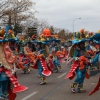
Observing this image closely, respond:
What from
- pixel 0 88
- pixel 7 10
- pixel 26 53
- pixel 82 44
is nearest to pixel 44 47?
pixel 82 44

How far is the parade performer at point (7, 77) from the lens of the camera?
650 centimetres

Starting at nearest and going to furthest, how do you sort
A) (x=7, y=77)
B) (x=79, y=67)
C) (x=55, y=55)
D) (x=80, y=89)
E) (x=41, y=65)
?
1. (x=7, y=77)
2. (x=79, y=67)
3. (x=80, y=89)
4. (x=41, y=65)
5. (x=55, y=55)

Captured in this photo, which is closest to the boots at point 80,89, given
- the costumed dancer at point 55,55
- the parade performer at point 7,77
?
the parade performer at point 7,77

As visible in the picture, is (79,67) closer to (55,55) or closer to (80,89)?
(80,89)

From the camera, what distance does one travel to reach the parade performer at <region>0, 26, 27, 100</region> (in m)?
6.50

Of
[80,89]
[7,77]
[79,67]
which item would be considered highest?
[7,77]

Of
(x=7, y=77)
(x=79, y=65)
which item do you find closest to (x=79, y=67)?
(x=79, y=65)

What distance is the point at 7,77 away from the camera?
21.4 feet

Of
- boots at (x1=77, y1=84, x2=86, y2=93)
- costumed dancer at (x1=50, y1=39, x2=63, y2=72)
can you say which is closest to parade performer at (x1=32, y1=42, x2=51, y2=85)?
boots at (x1=77, y1=84, x2=86, y2=93)

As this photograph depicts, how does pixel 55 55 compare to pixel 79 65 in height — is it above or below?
below

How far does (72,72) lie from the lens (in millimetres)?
8828

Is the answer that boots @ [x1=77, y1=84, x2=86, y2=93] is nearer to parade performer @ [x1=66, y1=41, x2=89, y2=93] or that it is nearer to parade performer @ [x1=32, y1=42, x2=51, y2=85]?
parade performer @ [x1=66, y1=41, x2=89, y2=93]

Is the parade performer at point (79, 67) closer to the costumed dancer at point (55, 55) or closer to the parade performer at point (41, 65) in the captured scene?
the parade performer at point (41, 65)

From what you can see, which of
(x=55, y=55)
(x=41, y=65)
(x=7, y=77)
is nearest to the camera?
(x=7, y=77)
